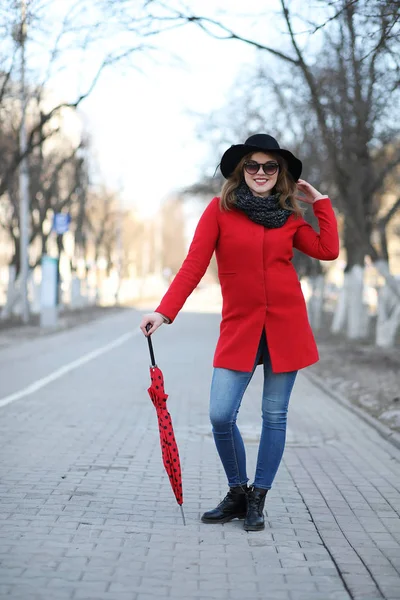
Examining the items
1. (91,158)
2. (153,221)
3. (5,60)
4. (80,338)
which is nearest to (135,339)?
(80,338)

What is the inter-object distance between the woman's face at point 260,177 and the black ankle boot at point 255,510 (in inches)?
61.6

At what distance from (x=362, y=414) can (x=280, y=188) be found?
18.7 feet

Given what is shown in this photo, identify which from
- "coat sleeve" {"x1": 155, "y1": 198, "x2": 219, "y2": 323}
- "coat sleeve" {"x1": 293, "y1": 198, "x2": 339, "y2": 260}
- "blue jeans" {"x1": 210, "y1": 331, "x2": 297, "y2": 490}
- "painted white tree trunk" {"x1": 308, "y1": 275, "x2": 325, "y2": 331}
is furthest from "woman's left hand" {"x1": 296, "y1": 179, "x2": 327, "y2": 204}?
"painted white tree trunk" {"x1": 308, "y1": 275, "x2": 325, "y2": 331}

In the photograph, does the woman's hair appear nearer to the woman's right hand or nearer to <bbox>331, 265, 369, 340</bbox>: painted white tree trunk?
the woman's right hand

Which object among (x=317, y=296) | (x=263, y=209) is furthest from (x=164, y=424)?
(x=317, y=296)

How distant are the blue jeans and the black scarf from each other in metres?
0.59

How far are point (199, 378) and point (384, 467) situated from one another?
22.8ft

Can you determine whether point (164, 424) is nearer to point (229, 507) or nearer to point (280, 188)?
point (229, 507)

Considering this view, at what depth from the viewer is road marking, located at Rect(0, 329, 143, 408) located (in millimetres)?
11281

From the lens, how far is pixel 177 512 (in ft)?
18.3

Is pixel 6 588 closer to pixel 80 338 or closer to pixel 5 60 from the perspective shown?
pixel 5 60

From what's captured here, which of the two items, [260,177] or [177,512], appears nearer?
[260,177]

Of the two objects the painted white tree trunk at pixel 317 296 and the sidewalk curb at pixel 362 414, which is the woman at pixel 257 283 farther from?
the painted white tree trunk at pixel 317 296

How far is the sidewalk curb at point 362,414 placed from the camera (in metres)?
8.68
